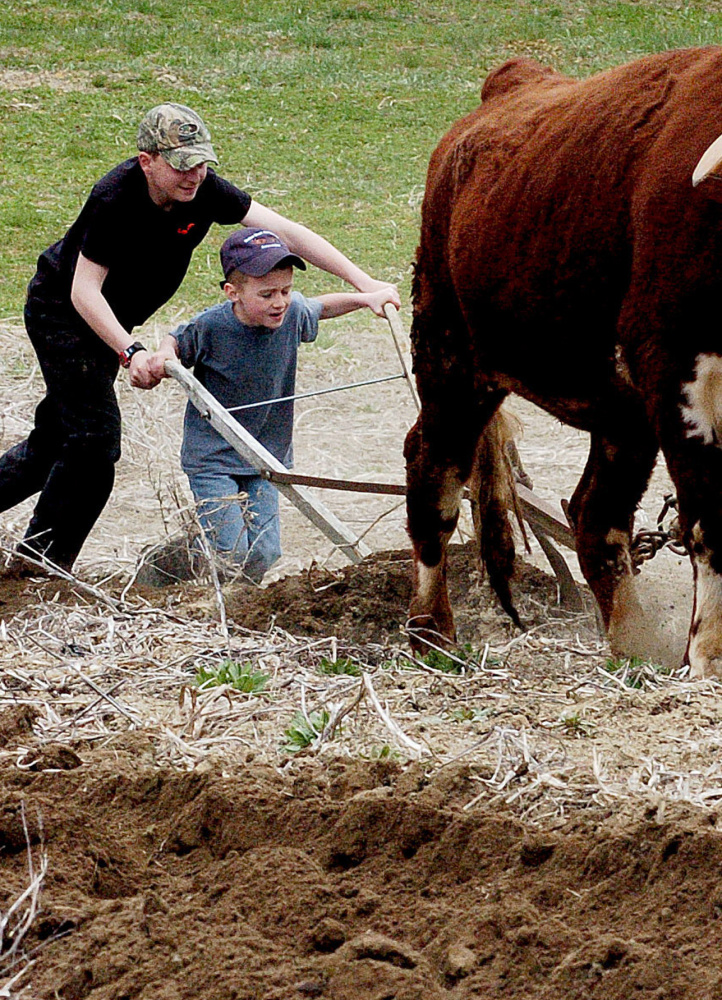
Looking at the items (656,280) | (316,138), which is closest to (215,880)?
(656,280)

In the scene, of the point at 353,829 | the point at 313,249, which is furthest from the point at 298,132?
the point at 353,829

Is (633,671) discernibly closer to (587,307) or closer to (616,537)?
A: (587,307)

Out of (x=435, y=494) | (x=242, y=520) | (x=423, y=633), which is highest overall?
(x=435, y=494)

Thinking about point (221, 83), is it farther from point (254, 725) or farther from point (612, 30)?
point (254, 725)

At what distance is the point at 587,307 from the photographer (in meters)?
4.07

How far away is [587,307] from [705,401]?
0.54 m

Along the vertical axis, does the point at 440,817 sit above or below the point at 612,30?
below

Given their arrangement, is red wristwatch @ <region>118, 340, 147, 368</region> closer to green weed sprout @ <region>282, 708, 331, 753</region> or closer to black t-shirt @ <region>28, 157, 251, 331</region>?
black t-shirt @ <region>28, 157, 251, 331</region>

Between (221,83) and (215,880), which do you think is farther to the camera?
(221,83)

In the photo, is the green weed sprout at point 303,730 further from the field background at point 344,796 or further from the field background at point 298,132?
the field background at point 298,132

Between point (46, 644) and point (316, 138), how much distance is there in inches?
496

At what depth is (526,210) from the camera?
14.0ft

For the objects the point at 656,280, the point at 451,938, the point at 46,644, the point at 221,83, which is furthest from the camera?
the point at 221,83

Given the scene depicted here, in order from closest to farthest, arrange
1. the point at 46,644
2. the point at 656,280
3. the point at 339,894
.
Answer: the point at 339,894 < the point at 656,280 < the point at 46,644
